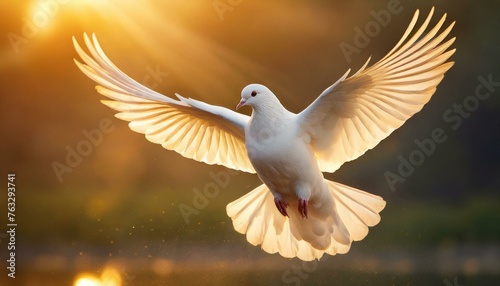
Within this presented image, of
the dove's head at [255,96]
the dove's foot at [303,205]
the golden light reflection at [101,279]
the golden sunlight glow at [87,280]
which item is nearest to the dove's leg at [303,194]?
the dove's foot at [303,205]

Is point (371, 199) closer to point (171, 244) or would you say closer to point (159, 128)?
point (159, 128)

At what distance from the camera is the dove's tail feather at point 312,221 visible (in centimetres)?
337

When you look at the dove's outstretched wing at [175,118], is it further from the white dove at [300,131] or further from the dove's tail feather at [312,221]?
the dove's tail feather at [312,221]

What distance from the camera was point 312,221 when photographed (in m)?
3.37

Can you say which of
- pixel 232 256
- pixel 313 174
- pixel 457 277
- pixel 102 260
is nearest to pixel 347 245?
pixel 313 174

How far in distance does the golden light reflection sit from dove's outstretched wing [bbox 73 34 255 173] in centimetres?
105

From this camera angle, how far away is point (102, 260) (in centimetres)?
539

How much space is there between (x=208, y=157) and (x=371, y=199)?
32.2 inches
